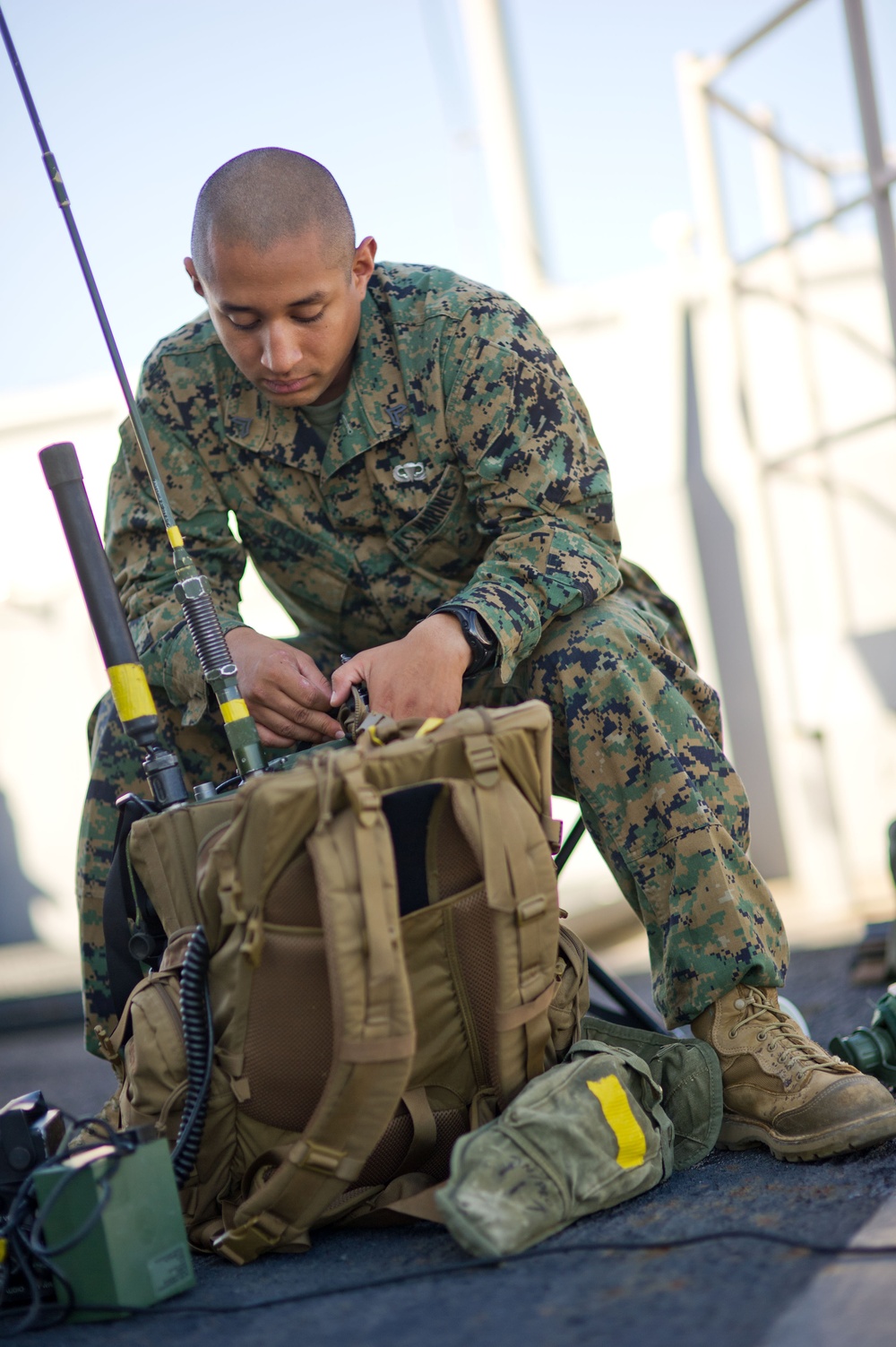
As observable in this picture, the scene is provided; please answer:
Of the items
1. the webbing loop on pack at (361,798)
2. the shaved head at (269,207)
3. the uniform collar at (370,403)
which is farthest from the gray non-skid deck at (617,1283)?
the shaved head at (269,207)

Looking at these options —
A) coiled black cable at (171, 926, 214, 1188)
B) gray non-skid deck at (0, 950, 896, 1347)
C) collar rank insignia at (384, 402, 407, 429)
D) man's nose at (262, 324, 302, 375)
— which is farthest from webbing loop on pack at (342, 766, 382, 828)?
collar rank insignia at (384, 402, 407, 429)

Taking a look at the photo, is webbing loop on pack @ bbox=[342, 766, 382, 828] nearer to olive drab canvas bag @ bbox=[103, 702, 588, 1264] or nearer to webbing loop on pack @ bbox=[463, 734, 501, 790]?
olive drab canvas bag @ bbox=[103, 702, 588, 1264]

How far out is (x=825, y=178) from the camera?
5719 mm

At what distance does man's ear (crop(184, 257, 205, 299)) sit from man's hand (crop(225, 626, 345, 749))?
62 cm

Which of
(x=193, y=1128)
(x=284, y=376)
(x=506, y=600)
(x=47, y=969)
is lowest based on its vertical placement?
(x=47, y=969)

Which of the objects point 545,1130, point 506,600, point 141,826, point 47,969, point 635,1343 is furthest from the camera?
point 47,969

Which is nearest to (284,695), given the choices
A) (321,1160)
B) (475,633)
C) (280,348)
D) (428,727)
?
(475,633)

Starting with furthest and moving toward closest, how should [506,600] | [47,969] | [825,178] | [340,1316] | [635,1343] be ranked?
[825,178]
[47,969]
[506,600]
[340,1316]
[635,1343]

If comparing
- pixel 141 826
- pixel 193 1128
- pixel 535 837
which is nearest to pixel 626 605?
pixel 535 837

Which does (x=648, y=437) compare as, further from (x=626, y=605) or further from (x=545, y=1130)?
(x=545, y=1130)

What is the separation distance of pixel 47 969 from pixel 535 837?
170 inches

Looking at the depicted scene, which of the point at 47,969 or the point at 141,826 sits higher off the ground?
the point at 141,826

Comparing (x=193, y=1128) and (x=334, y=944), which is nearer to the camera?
(x=334, y=944)

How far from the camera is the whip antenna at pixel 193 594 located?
1740 millimetres
